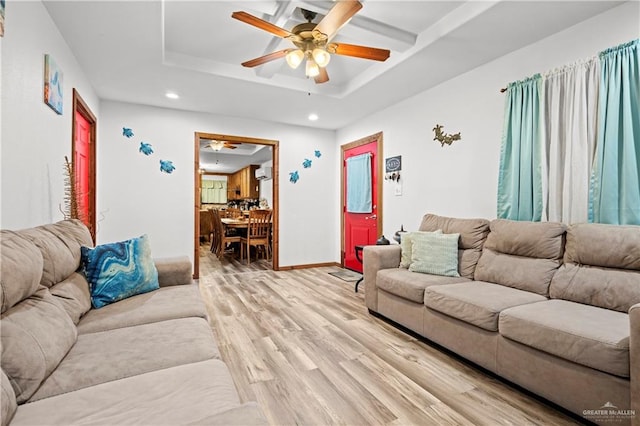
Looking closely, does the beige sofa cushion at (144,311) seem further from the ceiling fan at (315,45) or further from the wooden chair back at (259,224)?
the wooden chair back at (259,224)

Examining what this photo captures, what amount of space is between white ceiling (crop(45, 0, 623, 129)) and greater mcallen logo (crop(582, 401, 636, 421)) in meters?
2.47

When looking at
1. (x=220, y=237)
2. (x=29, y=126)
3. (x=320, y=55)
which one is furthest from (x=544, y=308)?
(x=220, y=237)

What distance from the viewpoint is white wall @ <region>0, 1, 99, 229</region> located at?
5.56 feet

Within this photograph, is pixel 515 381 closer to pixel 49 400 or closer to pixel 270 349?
pixel 270 349

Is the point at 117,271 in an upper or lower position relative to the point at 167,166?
lower

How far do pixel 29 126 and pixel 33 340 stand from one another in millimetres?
1543

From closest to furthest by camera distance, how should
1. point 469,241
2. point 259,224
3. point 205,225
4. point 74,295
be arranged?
point 74,295 → point 469,241 → point 259,224 → point 205,225

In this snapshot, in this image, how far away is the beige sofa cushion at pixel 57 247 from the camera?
154 centimetres

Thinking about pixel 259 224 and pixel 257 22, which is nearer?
pixel 257 22

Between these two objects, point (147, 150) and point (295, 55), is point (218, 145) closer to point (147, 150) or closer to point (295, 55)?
point (147, 150)

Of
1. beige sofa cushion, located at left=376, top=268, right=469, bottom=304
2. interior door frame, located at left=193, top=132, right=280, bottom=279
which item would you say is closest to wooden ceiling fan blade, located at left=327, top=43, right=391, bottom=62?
beige sofa cushion, located at left=376, top=268, right=469, bottom=304

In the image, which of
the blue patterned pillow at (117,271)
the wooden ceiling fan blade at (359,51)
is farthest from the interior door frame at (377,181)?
the blue patterned pillow at (117,271)

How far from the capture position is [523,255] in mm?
2402

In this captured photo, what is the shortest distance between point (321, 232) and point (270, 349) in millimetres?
3327
